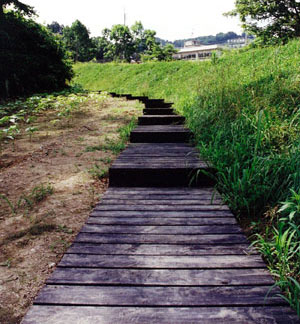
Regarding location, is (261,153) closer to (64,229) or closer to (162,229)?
(162,229)

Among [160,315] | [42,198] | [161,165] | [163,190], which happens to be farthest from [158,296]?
Result: [42,198]

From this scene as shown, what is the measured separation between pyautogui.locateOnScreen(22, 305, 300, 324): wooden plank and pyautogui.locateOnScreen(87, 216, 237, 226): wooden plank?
0.85 meters

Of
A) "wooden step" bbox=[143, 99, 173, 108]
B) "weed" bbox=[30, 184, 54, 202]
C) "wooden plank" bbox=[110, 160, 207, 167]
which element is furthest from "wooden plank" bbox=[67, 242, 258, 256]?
"wooden step" bbox=[143, 99, 173, 108]

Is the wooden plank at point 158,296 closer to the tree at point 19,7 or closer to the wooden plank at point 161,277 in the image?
the wooden plank at point 161,277

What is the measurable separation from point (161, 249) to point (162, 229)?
0.27 m

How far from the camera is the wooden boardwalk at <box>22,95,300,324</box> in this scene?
1215 millimetres

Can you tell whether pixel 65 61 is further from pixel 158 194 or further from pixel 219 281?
pixel 219 281

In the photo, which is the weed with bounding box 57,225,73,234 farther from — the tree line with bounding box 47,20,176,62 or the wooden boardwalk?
the tree line with bounding box 47,20,176,62

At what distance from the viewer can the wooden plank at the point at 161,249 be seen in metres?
1.69

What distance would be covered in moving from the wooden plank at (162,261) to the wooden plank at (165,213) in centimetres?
56

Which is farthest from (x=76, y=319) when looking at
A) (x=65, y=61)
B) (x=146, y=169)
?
(x=65, y=61)

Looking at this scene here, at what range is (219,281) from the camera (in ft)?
4.66

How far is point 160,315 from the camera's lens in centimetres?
120

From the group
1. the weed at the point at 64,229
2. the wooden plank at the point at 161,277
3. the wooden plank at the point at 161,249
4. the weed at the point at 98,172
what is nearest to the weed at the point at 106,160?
the weed at the point at 98,172
